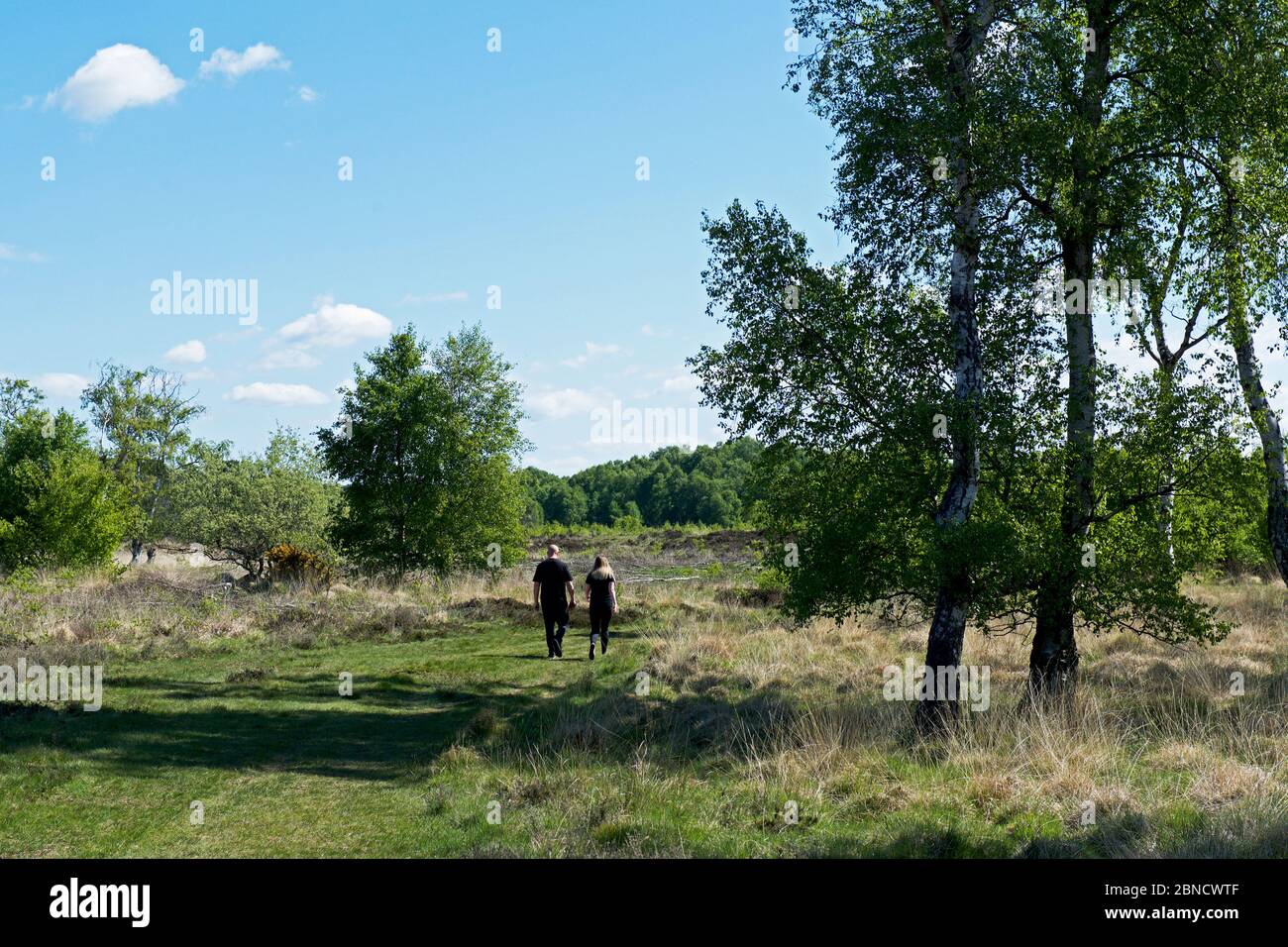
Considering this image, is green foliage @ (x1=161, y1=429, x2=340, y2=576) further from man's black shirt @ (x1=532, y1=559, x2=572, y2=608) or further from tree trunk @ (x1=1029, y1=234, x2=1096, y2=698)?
tree trunk @ (x1=1029, y1=234, x2=1096, y2=698)

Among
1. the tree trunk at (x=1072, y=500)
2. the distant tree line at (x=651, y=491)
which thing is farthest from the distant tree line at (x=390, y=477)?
the distant tree line at (x=651, y=491)

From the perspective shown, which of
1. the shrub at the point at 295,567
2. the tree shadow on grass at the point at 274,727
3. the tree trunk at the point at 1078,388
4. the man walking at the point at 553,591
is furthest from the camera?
the shrub at the point at 295,567

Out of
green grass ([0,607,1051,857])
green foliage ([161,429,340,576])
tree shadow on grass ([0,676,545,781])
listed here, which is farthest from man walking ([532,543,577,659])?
green foliage ([161,429,340,576])

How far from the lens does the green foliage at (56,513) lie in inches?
1187

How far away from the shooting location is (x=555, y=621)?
18.3 meters

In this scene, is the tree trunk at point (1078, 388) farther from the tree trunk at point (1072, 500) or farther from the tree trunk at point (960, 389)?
the tree trunk at point (960, 389)

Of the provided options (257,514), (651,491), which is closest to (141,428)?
(257,514)

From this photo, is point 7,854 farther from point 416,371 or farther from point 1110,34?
point 416,371

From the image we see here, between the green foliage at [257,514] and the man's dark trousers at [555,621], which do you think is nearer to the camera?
the man's dark trousers at [555,621]

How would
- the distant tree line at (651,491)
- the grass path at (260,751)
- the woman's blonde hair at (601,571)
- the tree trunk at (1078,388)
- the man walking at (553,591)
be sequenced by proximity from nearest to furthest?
the grass path at (260,751), the tree trunk at (1078,388), the man walking at (553,591), the woman's blonde hair at (601,571), the distant tree line at (651,491)

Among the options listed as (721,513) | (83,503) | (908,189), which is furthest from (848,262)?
(721,513)

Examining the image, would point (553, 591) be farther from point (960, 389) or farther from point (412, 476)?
point (412, 476)

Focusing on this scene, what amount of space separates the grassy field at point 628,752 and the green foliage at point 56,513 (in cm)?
1225

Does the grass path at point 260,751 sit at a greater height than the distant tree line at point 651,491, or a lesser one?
lesser
